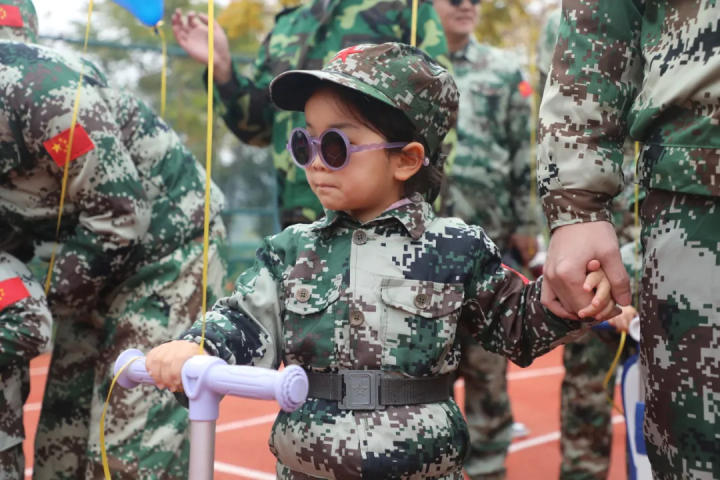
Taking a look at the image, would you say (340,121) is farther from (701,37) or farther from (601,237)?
(701,37)

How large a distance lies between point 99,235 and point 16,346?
1.56 ft

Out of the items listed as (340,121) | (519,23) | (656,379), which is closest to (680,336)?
(656,379)

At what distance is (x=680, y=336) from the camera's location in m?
1.56

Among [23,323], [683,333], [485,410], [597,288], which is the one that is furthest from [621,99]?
Result: [485,410]

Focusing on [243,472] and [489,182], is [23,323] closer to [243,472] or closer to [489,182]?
[243,472]

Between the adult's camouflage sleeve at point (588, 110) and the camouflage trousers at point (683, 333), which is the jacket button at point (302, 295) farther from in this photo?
the camouflage trousers at point (683, 333)

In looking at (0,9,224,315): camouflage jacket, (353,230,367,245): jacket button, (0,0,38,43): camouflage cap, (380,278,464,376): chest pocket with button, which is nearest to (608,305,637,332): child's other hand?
(380,278,464,376): chest pocket with button

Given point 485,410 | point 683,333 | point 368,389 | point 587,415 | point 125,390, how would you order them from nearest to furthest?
point 683,333
point 368,389
point 125,390
point 587,415
point 485,410

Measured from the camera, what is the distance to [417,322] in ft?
6.73

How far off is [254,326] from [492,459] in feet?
7.73

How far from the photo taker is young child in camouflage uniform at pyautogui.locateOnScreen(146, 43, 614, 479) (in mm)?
1992

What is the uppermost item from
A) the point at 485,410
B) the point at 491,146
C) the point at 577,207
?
the point at 491,146

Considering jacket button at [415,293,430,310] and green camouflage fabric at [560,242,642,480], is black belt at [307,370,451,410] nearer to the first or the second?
jacket button at [415,293,430,310]

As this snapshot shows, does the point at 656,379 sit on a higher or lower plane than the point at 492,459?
higher
